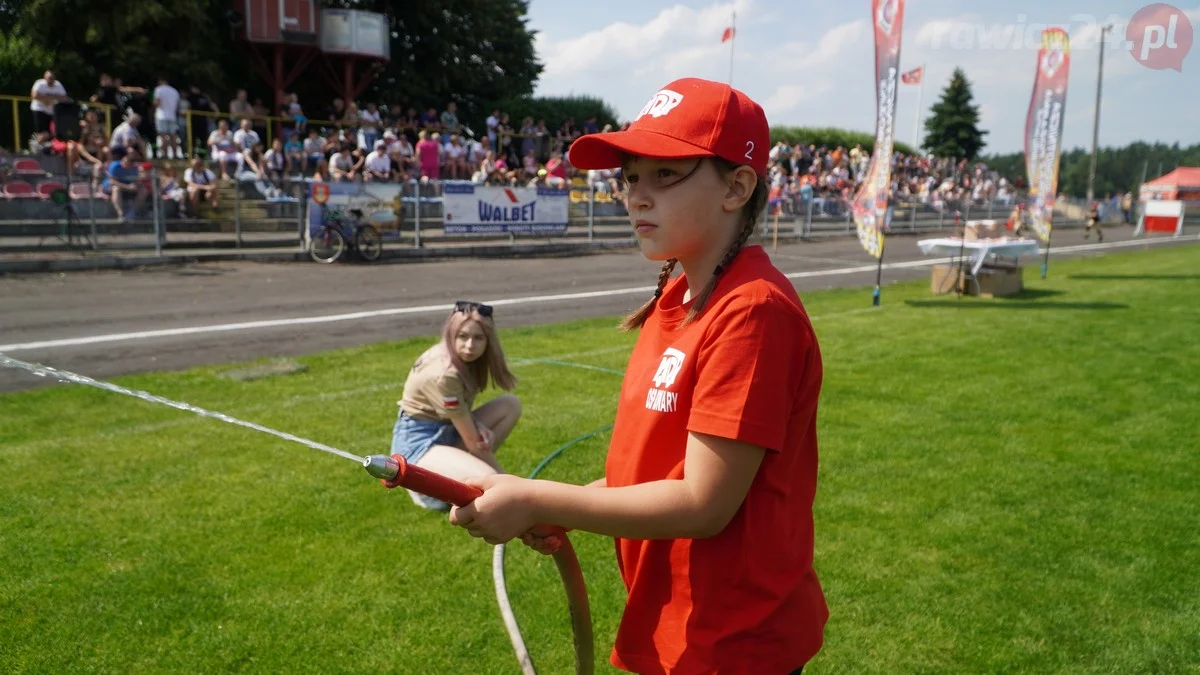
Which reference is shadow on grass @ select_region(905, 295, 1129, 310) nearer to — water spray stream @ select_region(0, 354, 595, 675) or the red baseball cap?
water spray stream @ select_region(0, 354, 595, 675)

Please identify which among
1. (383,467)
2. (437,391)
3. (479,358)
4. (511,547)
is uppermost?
(383,467)

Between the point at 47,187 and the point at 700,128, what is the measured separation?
18.7m

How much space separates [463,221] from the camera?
22484 mm

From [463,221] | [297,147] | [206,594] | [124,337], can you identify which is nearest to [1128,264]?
[463,221]

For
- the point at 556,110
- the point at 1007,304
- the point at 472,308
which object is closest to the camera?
the point at 472,308

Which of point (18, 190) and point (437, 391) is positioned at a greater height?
point (18, 190)

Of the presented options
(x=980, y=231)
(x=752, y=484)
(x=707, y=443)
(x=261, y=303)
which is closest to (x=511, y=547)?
(x=752, y=484)

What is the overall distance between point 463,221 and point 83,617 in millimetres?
19019

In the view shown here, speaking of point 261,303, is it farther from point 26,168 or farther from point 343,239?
point 26,168

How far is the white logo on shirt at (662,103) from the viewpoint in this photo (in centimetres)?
184

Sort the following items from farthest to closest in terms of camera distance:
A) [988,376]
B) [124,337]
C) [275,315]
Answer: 1. [275,315]
2. [124,337]
3. [988,376]

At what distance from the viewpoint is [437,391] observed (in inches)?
216

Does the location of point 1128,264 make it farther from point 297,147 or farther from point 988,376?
point 297,147

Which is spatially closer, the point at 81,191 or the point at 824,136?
the point at 81,191
